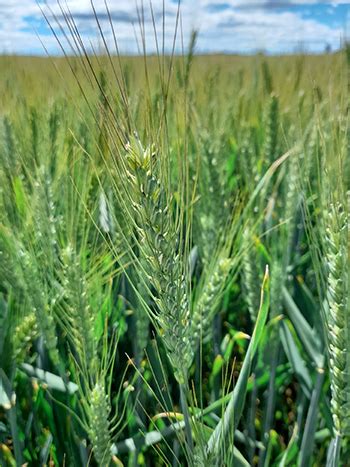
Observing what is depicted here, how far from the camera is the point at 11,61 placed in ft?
9.14

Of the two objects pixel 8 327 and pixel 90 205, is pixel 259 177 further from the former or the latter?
pixel 8 327

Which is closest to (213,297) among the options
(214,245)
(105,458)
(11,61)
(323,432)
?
(214,245)

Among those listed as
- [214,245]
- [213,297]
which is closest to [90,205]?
[214,245]

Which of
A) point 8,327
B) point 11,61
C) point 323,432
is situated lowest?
point 323,432

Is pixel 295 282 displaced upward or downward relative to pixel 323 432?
upward

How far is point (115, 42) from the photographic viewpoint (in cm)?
53

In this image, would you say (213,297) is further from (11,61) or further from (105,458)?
(11,61)

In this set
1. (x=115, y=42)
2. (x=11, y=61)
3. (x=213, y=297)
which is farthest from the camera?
(x=11, y=61)

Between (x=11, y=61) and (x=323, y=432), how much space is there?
2246 millimetres

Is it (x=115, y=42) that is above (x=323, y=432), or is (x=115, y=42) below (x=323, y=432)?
above

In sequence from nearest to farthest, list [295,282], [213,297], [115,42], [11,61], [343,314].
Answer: [115,42], [343,314], [213,297], [295,282], [11,61]

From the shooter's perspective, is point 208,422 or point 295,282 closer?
point 208,422

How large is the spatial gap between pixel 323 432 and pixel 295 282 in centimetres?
43

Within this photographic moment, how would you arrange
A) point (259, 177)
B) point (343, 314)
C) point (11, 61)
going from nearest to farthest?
point (343, 314) → point (259, 177) → point (11, 61)
